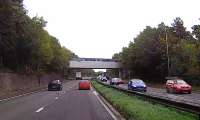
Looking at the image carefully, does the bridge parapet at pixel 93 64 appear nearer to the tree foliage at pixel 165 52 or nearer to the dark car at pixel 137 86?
the tree foliage at pixel 165 52

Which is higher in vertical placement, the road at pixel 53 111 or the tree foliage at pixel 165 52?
the tree foliage at pixel 165 52

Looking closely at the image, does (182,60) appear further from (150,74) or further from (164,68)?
(150,74)

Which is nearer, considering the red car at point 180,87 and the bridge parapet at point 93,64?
the red car at point 180,87

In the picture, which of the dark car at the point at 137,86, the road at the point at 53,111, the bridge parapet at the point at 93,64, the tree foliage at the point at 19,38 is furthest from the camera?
the bridge parapet at the point at 93,64

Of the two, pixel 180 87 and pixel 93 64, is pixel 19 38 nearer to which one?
pixel 180 87

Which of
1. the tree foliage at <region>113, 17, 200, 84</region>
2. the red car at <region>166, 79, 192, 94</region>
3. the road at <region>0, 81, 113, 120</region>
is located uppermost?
the tree foliage at <region>113, 17, 200, 84</region>

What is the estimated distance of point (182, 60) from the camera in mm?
73625

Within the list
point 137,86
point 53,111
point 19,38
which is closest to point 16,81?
point 19,38

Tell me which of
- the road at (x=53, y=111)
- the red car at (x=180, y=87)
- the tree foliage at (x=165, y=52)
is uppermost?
the tree foliage at (x=165, y=52)

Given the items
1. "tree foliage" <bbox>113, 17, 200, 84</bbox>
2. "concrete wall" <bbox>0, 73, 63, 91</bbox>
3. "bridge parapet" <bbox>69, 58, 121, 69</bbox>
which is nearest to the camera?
"concrete wall" <bbox>0, 73, 63, 91</bbox>

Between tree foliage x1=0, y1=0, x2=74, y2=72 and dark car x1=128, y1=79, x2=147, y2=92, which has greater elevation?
tree foliage x1=0, y1=0, x2=74, y2=72

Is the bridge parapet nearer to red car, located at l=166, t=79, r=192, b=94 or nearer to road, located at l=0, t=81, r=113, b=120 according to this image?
red car, located at l=166, t=79, r=192, b=94

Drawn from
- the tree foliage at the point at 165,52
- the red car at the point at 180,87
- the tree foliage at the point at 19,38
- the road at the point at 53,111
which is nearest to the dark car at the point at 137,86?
the red car at the point at 180,87

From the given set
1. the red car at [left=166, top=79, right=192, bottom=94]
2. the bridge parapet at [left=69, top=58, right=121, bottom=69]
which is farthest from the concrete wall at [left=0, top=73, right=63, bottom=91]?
the bridge parapet at [left=69, top=58, right=121, bottom=69]
